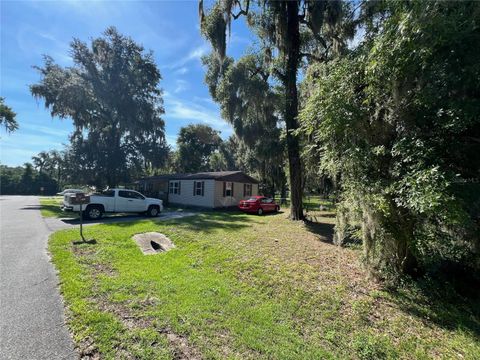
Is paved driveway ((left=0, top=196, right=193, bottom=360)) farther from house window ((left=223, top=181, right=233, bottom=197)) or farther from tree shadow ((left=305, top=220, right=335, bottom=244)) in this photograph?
house window ((left=223, top=181, right=233, bottom=197))

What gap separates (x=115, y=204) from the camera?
13180 mm

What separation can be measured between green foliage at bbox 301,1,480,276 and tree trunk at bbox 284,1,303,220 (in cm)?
594

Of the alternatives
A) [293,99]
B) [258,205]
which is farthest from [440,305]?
[258,205]

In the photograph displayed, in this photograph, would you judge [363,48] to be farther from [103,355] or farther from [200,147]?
[200,147]

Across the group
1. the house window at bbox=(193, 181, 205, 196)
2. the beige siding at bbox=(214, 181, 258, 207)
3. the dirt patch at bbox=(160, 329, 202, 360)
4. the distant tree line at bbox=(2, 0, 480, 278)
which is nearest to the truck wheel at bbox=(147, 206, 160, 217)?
the beige siding at bbox=(214, 181, 258, 207)

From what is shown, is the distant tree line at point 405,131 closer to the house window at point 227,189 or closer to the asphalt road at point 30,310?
the asphalt road at point 30,310

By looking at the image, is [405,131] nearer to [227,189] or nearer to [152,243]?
[152,243]

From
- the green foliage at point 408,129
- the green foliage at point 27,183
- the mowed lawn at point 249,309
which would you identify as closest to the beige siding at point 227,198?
the mowed lawn at point 249,309

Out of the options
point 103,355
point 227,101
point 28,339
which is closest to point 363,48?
point 103,355

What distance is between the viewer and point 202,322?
3523 mm

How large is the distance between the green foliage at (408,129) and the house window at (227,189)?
13514 millimetres

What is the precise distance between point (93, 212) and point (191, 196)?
781cm

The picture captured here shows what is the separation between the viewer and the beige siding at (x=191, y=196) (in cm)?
1797

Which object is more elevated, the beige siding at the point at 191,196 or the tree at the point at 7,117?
the tree at the point at 7,117
